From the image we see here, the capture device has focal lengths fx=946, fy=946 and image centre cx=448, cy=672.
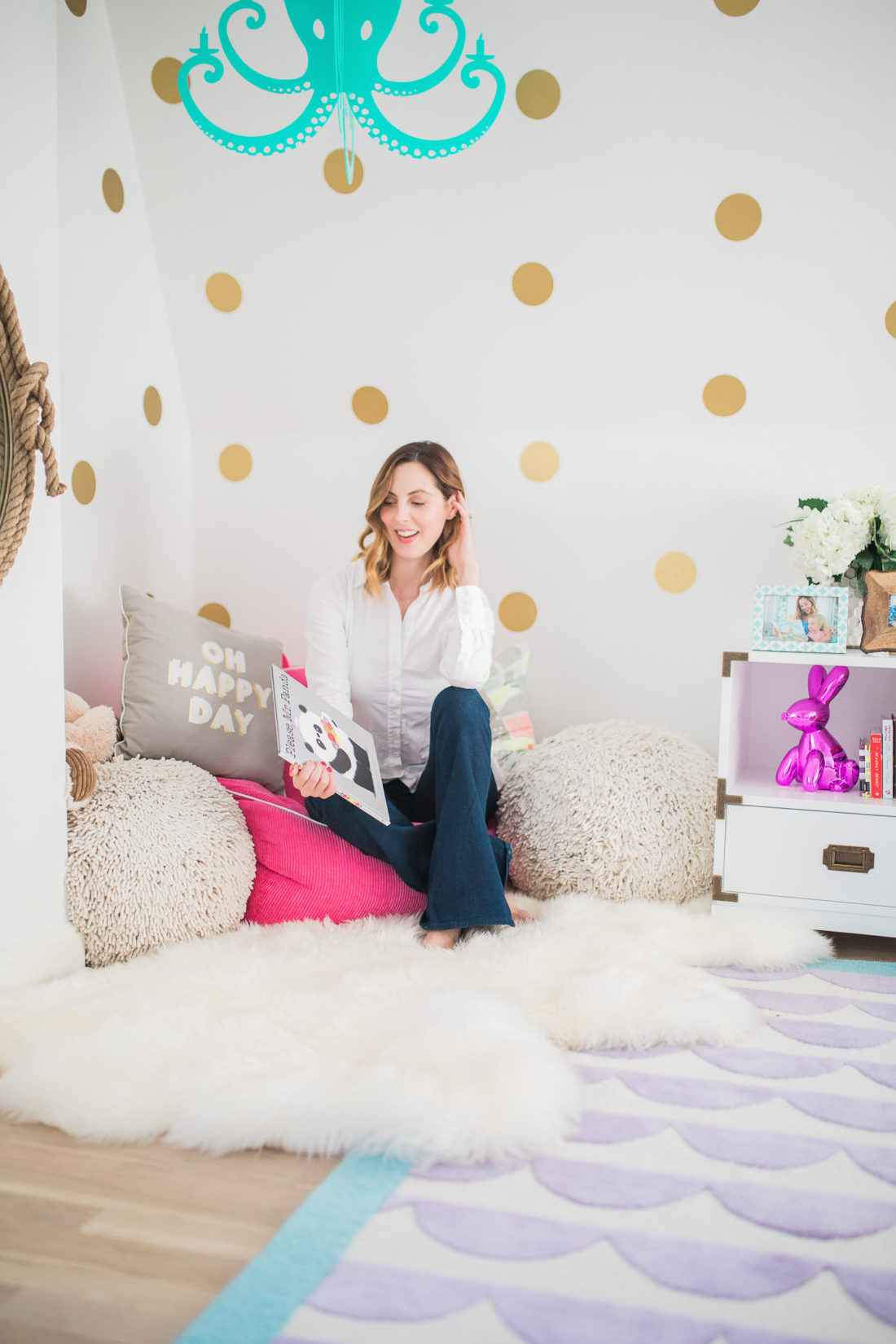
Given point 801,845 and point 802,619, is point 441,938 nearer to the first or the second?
point 801,845

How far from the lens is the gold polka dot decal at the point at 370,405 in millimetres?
2299

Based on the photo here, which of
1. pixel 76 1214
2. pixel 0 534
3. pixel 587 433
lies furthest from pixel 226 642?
pixel 76 1214

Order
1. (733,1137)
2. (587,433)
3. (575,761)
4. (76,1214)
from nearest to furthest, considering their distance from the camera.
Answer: (76,1214) → (733,1137) → (575,761) → (587,433)

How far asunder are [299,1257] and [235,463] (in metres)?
1.98

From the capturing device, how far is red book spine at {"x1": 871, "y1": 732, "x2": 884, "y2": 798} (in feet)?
5.64

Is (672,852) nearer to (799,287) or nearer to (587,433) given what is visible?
(587,433)

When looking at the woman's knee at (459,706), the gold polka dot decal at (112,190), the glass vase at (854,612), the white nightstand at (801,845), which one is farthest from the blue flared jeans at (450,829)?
the gold polka dot decal at (112,190)

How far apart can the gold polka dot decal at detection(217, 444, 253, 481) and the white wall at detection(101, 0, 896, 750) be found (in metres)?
0.02

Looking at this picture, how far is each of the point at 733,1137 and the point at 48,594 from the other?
1143mm

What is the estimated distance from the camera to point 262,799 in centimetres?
174

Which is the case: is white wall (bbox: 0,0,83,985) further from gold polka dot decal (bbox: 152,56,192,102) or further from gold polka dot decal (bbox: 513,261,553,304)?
gold polka dot decal (bbox: 513,261,553,304)

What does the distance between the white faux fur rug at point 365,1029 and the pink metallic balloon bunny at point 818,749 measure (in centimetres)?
33

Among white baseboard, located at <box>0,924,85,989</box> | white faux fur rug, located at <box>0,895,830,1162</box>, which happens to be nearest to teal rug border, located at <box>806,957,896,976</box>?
white faux fur rug, located at <box>0,895,830,1162</box>

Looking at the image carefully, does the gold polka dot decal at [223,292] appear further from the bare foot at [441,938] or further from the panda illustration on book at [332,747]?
the bare foot at [441,938]
